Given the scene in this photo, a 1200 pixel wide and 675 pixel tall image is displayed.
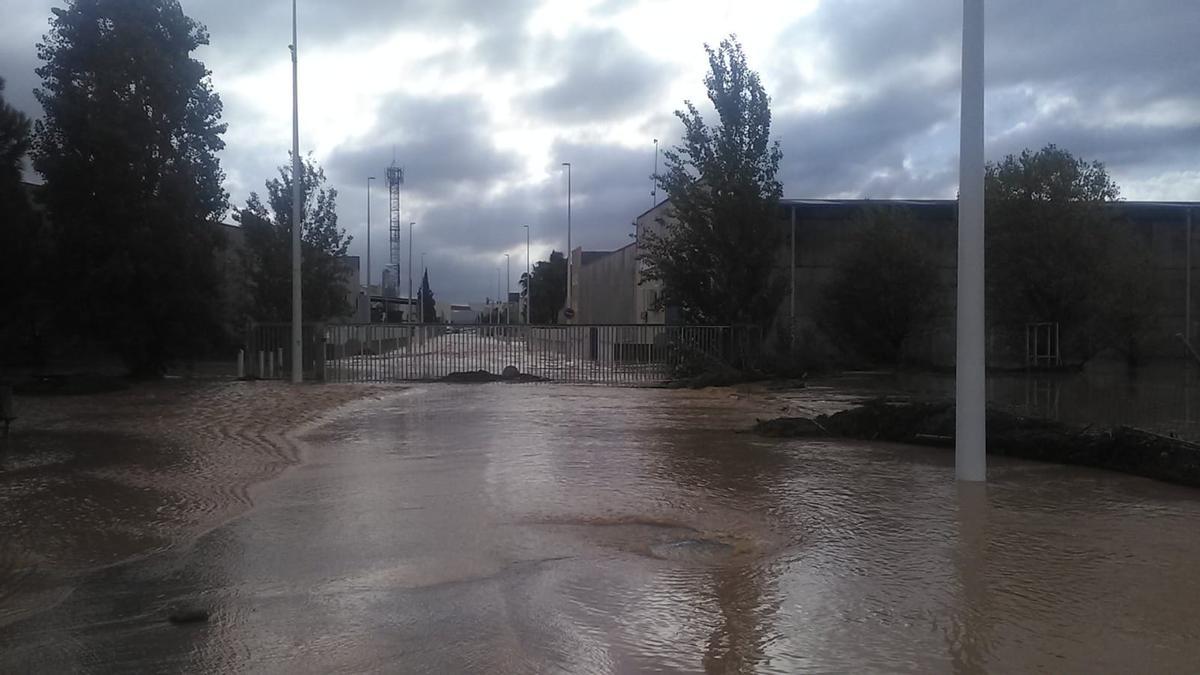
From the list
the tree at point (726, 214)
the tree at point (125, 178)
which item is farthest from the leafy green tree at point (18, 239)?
the tree at point (726, 214)

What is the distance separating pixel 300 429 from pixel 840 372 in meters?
20.0

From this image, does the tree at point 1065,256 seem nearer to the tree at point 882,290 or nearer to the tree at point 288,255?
the tree at point 882,290

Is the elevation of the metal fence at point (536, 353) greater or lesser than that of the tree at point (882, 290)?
lesser

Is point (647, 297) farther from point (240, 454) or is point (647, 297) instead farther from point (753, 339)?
point (240, 454)

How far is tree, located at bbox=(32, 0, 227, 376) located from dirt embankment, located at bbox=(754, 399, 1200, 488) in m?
19.1

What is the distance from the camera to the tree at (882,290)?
31.5 m

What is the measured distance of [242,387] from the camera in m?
24.1

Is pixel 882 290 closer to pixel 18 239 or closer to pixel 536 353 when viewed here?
pixel 536 353

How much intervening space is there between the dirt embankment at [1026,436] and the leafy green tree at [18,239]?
22.2m

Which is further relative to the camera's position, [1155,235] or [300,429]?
[1155,235]

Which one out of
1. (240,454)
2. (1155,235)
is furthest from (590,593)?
(1155,235)

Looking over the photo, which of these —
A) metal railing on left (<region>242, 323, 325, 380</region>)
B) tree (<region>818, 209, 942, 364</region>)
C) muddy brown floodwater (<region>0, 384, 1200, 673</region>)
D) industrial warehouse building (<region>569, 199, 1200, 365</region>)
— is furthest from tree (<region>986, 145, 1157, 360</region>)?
metal railing on left (<region>242, 323, 325, 380</region>)

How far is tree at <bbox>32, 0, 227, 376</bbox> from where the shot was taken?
25438 mm

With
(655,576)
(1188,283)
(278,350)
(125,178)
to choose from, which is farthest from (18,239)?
(1188,283)
